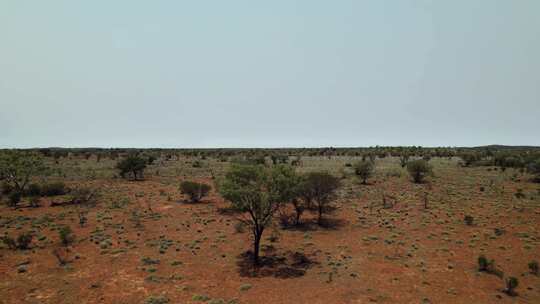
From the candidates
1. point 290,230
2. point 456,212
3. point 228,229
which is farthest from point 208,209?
point 456,212

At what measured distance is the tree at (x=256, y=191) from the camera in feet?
62.1

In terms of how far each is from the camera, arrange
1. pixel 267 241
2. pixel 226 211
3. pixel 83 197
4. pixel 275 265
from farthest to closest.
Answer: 1. pixel 83 197
2. pixel 226 211
3. pixel 267 241
4. pixel 275 265

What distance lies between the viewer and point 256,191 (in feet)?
62.4

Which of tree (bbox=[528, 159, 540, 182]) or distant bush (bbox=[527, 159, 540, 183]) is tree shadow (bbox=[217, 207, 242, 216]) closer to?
distant bush (bbox=[527, 159, 540, 183])

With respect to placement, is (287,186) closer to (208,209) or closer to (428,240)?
(428,240)

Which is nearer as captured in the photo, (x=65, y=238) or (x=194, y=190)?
(x=65, y=238)

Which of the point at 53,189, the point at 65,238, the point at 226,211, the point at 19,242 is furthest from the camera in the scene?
the point at 53,189

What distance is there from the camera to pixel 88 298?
48.3 ft

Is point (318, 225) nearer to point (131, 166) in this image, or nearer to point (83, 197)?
point (83, 197)

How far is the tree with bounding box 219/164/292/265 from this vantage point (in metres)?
18.9

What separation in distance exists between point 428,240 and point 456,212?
30.7ft

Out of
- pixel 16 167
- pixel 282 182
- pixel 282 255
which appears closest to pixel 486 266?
pixel 282 255

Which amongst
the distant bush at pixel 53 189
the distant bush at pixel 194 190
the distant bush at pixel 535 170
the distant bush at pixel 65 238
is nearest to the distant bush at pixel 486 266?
the distant bush at pixel 65 238

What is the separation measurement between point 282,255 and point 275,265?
1.64 m
